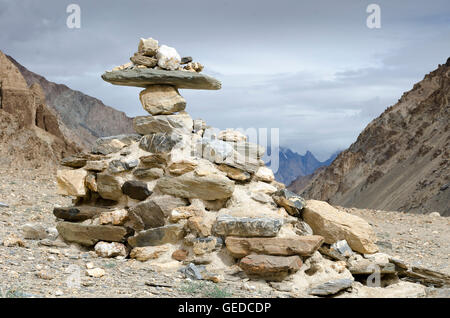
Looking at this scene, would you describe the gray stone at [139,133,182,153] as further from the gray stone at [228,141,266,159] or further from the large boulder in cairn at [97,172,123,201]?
the gray stone at [228,141,266,159]

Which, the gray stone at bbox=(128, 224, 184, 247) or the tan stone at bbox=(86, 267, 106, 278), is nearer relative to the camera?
the tan stone at bbox=(86, 267, 106, 278)

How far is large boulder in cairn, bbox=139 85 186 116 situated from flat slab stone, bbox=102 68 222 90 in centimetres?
12

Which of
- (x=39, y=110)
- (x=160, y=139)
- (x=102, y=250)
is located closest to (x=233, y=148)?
(x=160, y=139)

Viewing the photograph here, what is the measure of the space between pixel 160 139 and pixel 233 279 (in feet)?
10.2

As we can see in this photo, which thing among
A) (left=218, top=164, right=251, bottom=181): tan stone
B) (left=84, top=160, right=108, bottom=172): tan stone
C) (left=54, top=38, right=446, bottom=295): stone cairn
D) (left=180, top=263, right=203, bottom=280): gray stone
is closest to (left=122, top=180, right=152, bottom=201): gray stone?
(left=54, top=38, right=446, bottom=295): stone cairn

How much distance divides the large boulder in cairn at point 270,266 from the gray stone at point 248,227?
413 millimetres

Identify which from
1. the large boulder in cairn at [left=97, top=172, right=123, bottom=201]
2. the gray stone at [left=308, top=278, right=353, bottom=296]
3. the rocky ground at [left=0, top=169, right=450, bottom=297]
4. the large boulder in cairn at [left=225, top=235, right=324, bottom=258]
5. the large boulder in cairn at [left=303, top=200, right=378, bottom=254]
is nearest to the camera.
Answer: the rocky ground at [left=0, top=169, right=450, bottom=297]

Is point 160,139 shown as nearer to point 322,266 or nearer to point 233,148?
point 233,148

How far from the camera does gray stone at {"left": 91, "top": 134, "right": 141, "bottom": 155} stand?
1014 cm

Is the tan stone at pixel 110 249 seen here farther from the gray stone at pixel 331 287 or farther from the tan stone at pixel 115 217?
the gray stone at pixel 331 287

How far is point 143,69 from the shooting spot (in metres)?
9.65

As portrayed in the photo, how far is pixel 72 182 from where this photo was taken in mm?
9820

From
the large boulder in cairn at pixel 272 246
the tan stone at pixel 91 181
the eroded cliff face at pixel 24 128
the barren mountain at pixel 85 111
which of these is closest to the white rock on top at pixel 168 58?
the tan stone at pixel 91 181
